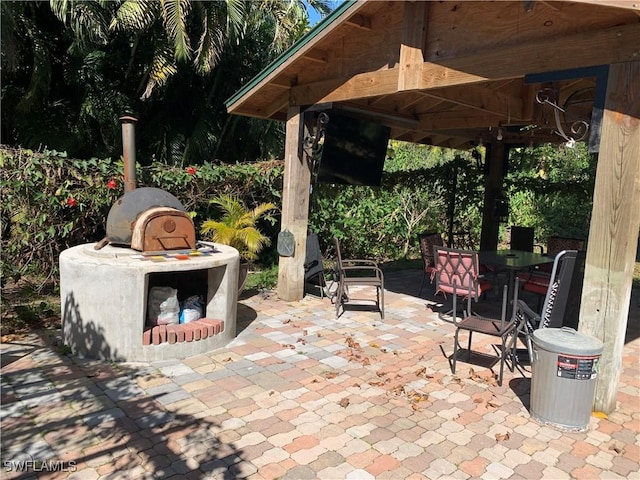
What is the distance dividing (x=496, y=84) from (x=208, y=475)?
5700 mm

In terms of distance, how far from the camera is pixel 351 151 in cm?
711

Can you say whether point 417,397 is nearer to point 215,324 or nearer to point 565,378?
point 565,378

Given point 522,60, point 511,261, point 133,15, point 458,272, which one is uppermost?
point 133,15

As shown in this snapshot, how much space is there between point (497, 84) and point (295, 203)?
319cm

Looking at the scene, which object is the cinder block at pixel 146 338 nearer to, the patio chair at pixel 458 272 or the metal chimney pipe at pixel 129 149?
the metal chimney pipe at pixel 129 149

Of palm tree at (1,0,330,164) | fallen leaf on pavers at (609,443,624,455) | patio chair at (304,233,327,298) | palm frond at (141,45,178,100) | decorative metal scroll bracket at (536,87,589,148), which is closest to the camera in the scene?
fallen leaf on pavers at (609,443,624,455)

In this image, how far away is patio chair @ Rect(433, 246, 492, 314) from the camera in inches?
224

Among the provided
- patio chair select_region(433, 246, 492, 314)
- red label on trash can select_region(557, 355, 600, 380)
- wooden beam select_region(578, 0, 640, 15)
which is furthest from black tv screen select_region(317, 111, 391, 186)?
red label on trash can select_region(557, 355, 600, 380)

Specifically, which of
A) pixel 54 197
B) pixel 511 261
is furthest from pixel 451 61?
pixel 54 197

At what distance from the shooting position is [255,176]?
791cm

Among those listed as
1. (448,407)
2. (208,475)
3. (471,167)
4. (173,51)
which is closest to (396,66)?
(448,407)

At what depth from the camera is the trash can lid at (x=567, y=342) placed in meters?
3.28

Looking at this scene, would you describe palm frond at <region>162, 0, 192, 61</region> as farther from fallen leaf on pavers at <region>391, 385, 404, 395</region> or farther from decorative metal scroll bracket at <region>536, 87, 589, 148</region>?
fallen leaf on pavers at <region>391, 385, 404, 395</region>

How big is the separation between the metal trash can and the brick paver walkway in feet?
0.36
